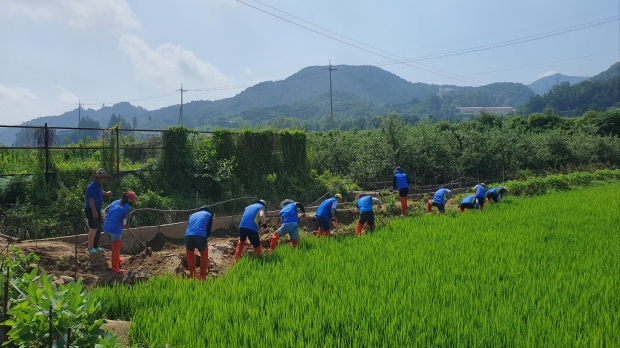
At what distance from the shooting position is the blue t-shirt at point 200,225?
21.1ft

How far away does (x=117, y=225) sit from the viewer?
22.5 feet

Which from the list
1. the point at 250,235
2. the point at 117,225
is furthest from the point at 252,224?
the point at 117,225

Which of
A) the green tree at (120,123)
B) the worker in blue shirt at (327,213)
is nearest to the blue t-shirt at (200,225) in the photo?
the worker in blue shirt at (327,213)

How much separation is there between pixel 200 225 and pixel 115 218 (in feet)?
4.99

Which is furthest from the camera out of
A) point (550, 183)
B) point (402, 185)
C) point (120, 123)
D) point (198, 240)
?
point (550, 183)

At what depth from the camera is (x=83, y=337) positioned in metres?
2.96

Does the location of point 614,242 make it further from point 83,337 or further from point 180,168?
point 180,168

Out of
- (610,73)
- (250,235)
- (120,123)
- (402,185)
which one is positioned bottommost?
(250,235)

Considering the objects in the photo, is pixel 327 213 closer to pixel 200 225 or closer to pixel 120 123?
pixel 200 225

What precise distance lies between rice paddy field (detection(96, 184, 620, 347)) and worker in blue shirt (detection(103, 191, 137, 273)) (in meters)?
1.53

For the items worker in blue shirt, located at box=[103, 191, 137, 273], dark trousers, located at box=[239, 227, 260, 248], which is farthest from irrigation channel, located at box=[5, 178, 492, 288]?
dark trousers, located at box=[239, 227, 260, 248]

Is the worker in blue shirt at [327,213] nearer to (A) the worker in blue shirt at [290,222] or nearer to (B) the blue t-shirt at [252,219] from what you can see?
(A) the worker in blue shirt at [290,222]

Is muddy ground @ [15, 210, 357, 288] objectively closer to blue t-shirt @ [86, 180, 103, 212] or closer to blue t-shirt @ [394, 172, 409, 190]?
blue t-shirt @ [86, 180, 103, 212]

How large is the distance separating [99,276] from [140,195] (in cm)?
455
